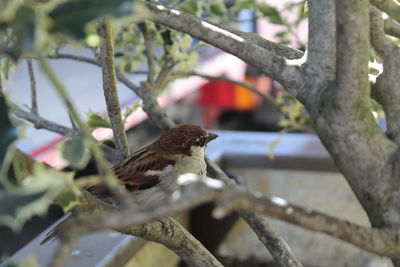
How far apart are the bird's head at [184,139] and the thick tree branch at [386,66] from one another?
67 cm

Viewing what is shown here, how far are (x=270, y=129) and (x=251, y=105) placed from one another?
0.26 m

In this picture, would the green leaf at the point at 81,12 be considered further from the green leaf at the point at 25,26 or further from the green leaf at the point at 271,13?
the green leaf at the point at 271,13

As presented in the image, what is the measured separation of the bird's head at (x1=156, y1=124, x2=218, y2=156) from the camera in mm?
1582

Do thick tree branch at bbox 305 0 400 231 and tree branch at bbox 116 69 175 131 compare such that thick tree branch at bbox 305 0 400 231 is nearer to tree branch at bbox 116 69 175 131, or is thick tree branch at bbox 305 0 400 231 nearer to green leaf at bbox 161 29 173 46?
tree branch at bbox 116 69 175 131

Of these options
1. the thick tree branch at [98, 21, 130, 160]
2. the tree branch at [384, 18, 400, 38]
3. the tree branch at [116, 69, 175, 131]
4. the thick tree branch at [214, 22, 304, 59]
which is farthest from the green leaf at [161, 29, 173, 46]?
the tree branch at [384, 18, 400, 38]

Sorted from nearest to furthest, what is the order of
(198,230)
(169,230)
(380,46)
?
1. (380,46)
2. (169,230)
3. (198,230)

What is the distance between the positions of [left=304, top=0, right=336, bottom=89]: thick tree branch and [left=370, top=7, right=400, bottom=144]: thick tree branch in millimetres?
87

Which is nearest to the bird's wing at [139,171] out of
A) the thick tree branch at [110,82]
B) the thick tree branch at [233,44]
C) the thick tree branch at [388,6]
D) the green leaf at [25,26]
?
the thick tree branch at [110,82]

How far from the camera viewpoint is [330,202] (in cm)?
250

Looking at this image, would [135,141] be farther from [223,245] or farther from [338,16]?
[338,16]

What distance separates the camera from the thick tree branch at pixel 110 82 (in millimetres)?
1112

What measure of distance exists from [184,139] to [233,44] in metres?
0.71

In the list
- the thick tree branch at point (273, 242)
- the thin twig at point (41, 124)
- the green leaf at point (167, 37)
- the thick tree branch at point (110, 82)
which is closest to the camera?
the thick tree branch at point (110, 82)

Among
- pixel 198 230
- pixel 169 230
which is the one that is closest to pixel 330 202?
pixel 198 230
